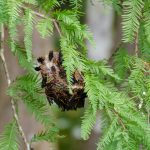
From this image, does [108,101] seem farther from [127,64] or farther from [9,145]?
[9,145]

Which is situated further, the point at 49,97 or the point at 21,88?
the point at 21,88

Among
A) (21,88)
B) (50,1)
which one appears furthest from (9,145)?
(50,1)

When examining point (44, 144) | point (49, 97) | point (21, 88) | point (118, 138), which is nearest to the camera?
point (118, 138)
